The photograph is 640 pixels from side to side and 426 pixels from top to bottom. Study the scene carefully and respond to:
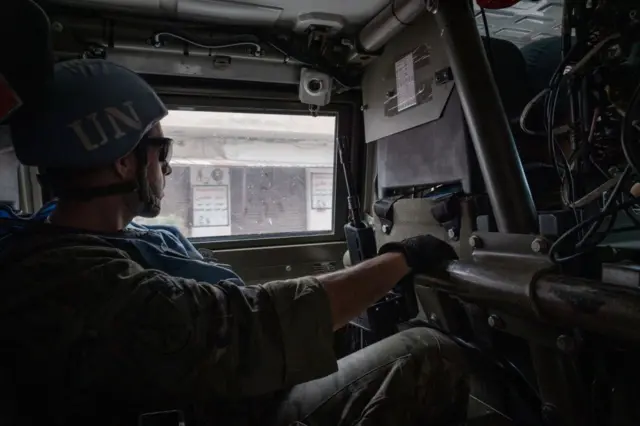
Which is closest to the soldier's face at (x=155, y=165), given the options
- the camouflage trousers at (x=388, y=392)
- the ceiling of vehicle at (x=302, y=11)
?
the camouflage trousers at (x=388, y=392)

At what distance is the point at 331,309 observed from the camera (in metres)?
1.17

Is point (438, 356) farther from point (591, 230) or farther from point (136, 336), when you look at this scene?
point (136, 336)

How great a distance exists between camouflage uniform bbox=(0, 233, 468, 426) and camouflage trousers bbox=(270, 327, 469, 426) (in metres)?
0.06

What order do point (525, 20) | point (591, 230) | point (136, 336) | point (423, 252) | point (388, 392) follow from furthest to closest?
point (525, 20)
point (423, 252)
point (388, 392)
point (591, 230)
point (136, 336)

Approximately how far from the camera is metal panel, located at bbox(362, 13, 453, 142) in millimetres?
1840

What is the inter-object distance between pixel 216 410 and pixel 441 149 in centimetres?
121

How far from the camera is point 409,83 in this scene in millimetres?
2045

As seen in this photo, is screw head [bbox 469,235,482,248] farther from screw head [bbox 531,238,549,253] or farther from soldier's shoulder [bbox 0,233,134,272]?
soldier's shoulder [bbox 0,233,134,272]

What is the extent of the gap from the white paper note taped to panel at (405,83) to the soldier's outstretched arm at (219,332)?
1.12 metres

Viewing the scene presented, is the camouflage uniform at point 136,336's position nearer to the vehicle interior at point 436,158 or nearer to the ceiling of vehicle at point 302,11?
the vehicle interior at point 436,158

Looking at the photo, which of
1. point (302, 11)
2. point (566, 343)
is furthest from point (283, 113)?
point (566, 343)

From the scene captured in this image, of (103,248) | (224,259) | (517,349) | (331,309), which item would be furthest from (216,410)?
(224,259)

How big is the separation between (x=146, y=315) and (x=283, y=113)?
1.85 meters

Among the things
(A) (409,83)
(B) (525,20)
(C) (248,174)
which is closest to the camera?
(A) (409,83)
